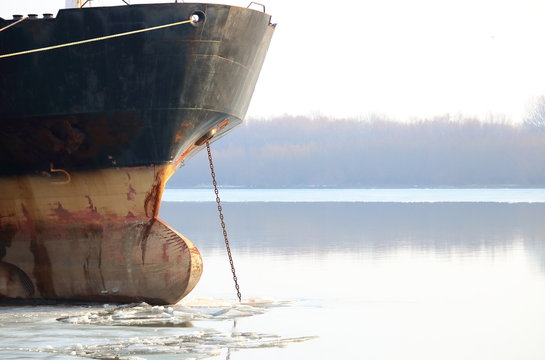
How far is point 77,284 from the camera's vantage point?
1134cm

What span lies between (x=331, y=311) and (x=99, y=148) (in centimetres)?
276

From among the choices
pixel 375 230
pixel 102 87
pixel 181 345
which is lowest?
pixel 181 345

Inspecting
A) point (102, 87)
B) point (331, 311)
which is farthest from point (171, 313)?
point (102, 87)

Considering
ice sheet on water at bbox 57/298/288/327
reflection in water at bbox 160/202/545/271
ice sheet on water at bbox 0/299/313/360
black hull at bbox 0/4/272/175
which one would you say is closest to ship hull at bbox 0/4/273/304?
black hull at bbox 0/4/272/175

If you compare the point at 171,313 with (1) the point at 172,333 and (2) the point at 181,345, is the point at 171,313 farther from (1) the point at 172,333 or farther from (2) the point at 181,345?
(2) the point at 181,345

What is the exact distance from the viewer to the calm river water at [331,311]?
Result: 8.68 meters

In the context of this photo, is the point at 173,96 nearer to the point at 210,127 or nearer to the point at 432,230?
the point at 210,127

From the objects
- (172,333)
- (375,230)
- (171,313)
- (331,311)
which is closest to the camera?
(172,333)

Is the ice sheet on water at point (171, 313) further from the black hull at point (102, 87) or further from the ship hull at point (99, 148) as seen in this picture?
the black hull at point (102, 87)

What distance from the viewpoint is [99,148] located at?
1139 cm

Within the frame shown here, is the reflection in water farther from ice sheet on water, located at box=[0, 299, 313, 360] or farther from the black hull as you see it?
ice sheet on water, located at box=[0, 299, 313, 360]

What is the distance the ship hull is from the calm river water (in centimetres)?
41

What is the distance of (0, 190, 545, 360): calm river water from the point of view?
868 cm

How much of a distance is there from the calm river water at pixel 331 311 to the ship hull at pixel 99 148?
0.41 meters
